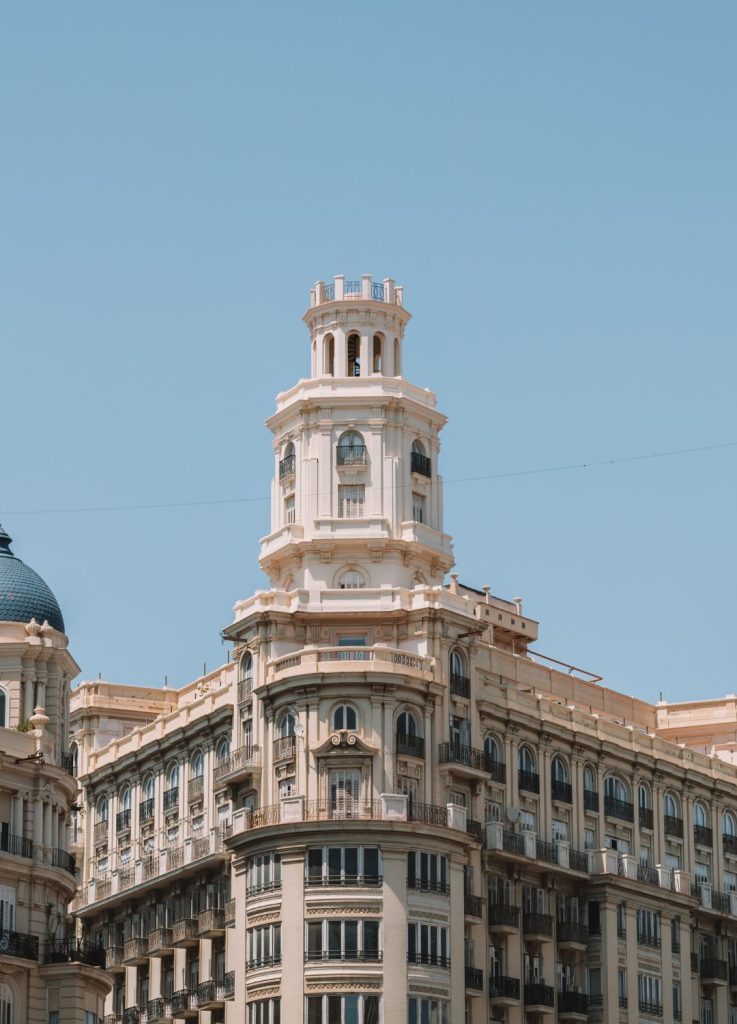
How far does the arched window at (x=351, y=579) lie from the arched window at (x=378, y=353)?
10.9 meters

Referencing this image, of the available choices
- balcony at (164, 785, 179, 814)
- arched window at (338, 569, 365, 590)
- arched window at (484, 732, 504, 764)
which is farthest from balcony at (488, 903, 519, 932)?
balcony at (164, 785, 179, 814)

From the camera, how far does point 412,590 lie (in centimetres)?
11906

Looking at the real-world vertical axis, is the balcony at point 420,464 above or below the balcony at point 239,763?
above

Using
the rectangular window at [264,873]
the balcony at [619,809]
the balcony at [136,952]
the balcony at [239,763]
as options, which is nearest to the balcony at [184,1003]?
the balcony at [136,952]

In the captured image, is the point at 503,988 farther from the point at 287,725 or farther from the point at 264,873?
the point at 287,725

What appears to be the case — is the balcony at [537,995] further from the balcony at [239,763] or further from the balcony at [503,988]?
the balcony at [239,763]

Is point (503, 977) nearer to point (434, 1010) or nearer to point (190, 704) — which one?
point (434, 1010)

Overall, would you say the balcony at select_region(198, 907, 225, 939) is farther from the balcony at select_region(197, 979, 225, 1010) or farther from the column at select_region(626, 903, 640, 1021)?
the column at select_region(626, 903, 640, 1021)

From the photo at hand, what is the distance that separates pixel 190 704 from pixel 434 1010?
24.6 metres

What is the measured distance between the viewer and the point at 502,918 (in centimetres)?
11675

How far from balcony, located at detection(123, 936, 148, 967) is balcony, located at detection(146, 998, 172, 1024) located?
244 centimetres

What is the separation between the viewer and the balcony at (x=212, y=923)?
118000mm

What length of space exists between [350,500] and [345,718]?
43.9ft

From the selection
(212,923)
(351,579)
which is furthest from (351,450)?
(212,923)
